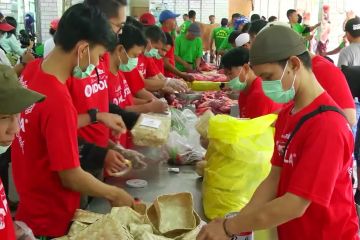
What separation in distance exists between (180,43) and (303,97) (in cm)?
599

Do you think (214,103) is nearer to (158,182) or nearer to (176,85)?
(176,85)

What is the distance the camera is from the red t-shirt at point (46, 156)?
1.59 m

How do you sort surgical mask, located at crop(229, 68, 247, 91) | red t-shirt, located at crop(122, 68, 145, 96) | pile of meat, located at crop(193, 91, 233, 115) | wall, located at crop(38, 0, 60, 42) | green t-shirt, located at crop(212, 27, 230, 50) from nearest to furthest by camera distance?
surgical mask, located at crop(229, 68, 247, 91)
red t-shirt, located at crop(122, 68, 145, 96)
pile of meat, located at crop(193, 91, 233, 115)
wall, located at crop(38, 0, 60, 42)
green t-shirt, located at crop(212, 27, 230, 50)

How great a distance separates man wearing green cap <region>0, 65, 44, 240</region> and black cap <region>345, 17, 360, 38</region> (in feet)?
12.9

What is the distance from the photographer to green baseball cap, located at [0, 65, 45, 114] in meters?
1.28

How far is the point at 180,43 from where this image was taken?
7277mm

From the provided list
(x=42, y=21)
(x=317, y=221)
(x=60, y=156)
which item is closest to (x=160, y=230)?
(x=60, y=156)

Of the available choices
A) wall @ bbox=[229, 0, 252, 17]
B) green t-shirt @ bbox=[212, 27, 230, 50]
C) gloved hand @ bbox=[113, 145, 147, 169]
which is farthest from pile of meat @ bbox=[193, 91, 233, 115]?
wall @ bbox=[229, 0, 252, 17]

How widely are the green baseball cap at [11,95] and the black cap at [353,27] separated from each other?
398cm

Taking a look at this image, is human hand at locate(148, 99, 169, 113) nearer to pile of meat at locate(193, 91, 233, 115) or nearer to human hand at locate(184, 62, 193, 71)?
pile of meat at locate(193, 91, 233, 115)

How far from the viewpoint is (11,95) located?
1295 mm

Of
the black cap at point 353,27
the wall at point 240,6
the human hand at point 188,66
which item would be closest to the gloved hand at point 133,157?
the black cap at point 353,27

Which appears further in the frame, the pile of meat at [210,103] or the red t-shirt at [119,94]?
the pile of meat at [210,103]

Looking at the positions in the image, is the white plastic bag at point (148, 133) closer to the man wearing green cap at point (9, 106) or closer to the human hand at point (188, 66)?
the man wearing green cap at point (9, 106)
